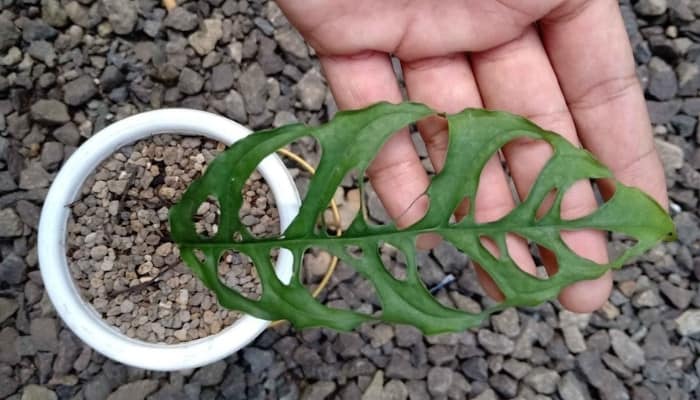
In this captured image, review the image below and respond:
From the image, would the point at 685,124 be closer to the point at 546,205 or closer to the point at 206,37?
the point at 546,205

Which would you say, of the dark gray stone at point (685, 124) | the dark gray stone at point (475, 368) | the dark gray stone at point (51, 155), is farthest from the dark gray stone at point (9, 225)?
the dark gray stone at point (685, 124)

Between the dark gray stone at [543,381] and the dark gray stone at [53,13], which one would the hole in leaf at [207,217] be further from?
the dark gray stone at [543,381]

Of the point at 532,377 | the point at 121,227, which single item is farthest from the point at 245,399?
the point at 532,377

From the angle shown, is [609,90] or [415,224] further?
[609,90]

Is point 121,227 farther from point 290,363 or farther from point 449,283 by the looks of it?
point 449,283

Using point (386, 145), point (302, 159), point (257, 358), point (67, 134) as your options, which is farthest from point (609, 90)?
point (67, 134)

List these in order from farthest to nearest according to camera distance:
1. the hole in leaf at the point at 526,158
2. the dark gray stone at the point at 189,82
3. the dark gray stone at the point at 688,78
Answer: the dark gray stone at the point at 688,78 → the dark gray stone at the point at 189,82 → the hole in leaf at the point at 526,158
